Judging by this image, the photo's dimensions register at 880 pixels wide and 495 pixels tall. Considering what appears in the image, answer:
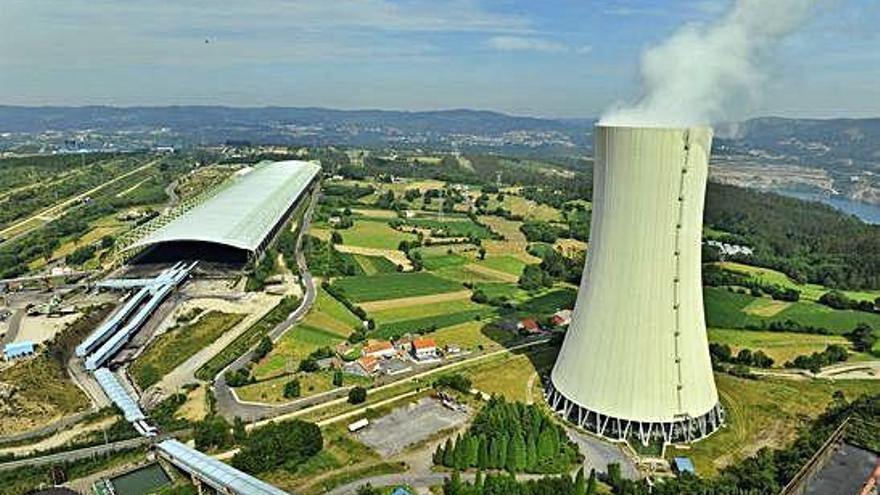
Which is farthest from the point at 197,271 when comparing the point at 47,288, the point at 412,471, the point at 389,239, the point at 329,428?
the point at 412,471

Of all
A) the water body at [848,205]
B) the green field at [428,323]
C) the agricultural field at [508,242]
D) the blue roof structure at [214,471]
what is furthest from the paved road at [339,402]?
the water body at [848,205]

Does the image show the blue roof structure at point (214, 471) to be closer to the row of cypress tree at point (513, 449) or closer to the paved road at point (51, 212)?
the row of cypress tree at point (513, 449)

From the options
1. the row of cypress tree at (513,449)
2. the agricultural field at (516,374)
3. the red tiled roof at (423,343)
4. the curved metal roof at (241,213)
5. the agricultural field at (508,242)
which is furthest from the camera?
the agricultural field at (508,242)

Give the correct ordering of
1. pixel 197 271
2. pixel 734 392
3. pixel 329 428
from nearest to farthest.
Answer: pixel 329 428, pixel 734 392, pixel 197 271

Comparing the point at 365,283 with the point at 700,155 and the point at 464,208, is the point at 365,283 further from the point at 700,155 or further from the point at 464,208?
the point at 464,208

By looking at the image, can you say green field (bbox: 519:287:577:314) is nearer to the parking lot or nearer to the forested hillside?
the parking lot

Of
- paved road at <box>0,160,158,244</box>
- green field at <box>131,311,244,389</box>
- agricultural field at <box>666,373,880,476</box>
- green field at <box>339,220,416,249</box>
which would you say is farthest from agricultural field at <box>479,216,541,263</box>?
paved road at <box>0,160,158,244</box>
